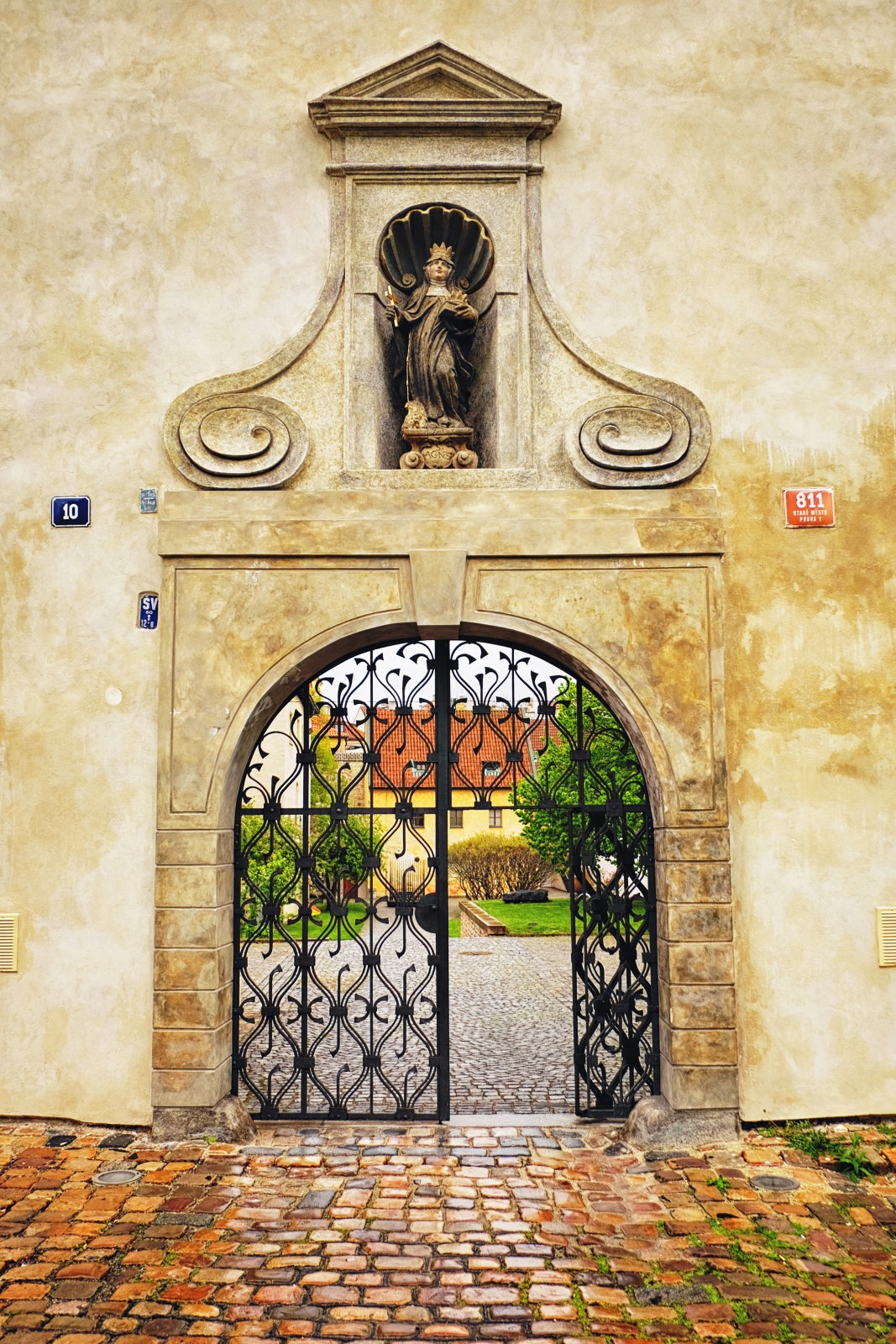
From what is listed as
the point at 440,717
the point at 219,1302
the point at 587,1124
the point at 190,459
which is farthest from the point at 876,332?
the point at 219,1302

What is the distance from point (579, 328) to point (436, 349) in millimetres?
815

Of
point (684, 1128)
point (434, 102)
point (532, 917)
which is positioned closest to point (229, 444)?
point (434, 102)

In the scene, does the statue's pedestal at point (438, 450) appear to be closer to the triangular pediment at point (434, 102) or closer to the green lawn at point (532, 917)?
the triangular pediment at point (434, 102)

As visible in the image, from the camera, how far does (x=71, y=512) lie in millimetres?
5613

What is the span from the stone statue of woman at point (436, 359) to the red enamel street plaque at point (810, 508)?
5.73ft

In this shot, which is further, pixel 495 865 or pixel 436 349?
pixel 495 865

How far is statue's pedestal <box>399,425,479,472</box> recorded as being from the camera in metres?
5.79

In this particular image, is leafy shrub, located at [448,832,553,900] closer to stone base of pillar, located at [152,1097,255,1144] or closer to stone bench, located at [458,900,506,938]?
stone bench, located at [458,900,506,938]

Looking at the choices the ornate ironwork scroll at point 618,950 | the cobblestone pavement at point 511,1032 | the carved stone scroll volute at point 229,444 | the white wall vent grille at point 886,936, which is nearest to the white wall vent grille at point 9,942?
the carved stone scroll volute at point 229,444

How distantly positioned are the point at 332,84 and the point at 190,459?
2.35 m

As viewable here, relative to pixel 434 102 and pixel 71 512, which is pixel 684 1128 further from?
pixel 434 102

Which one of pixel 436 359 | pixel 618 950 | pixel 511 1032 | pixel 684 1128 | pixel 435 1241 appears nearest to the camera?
pixel 435 1241

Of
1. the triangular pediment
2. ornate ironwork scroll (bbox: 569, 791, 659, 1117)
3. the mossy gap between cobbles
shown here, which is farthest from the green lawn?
the triangular pediment

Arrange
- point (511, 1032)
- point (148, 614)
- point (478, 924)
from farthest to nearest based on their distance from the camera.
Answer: point (478, 924) → point (511, 1032) → point (148, 614)
